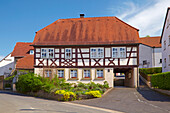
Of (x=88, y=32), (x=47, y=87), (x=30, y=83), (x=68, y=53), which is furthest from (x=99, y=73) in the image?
(x=30, y=83)

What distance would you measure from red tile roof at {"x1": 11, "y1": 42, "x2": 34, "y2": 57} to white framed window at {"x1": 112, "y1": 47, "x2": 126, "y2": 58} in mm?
24349

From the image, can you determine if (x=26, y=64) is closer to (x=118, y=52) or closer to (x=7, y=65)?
(x=118, y=52)

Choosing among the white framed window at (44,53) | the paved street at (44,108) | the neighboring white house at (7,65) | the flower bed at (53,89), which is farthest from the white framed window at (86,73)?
the neighboring white house at (7,65)

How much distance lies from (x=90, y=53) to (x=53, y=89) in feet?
27.3

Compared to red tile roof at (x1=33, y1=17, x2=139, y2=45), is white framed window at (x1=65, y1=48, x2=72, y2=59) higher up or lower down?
lower down

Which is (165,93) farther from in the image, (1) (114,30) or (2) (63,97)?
(1) (114,30)

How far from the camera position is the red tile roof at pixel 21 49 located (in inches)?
1700

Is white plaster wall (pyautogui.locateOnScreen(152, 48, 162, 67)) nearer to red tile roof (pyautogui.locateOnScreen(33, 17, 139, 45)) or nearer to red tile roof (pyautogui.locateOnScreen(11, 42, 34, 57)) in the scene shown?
red tile roof (pyautogui.locateOnScreen(33, 17, 139, 45))

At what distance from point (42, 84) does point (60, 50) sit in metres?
6.83

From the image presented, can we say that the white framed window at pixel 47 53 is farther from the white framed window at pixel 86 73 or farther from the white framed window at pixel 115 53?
the white framed window at pixel 115 53

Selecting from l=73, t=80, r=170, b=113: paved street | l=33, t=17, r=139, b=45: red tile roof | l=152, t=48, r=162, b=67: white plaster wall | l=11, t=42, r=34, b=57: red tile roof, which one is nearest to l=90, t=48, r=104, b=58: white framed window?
l=33, t=17, r=139, b=45: red tile roof

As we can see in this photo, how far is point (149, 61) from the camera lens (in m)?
42.6

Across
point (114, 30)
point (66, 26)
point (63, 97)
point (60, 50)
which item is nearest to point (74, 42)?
point (60, 50)

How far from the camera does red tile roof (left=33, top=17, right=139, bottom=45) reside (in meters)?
25.3
